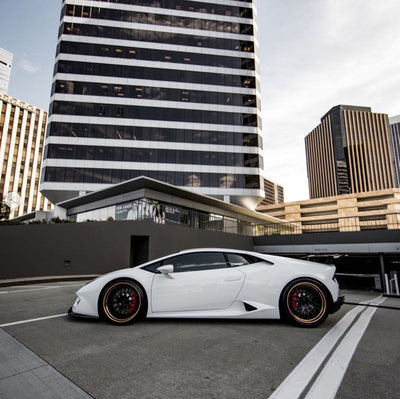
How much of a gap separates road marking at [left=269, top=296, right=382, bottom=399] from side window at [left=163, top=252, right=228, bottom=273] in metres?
1.72

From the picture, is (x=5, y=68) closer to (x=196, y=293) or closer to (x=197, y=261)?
(x=197, y=261)

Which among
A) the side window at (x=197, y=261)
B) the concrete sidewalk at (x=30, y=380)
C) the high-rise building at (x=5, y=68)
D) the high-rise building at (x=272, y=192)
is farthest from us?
the high-rise building at (x=272, y=192)

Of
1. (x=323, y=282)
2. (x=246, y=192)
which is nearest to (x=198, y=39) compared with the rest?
(x=246, y=192)

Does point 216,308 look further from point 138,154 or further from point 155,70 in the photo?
point 155,70

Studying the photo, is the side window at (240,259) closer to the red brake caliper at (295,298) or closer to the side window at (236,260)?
the side window at (236,260)

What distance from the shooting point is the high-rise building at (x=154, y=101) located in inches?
1154

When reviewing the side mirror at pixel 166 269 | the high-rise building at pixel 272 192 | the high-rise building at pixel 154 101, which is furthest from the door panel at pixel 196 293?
the high-rise building at pixel 272 192

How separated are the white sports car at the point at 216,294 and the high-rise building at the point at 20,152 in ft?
278

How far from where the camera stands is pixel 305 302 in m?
3.99

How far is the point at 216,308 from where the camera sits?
393 centimetres

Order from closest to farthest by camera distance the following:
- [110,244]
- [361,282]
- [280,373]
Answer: [280,373] < [110,244] < [361,282]

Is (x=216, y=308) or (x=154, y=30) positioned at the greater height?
(x=154, y=30)

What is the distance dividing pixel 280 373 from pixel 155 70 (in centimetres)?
3678

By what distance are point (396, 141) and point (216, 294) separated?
163m
